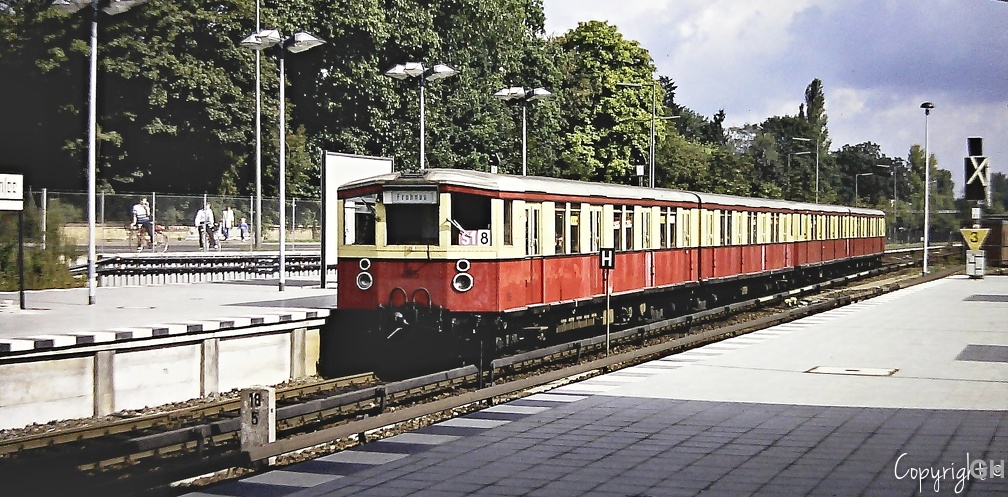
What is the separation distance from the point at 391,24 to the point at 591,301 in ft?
115

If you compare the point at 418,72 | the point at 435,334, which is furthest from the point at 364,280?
the point at 418,72

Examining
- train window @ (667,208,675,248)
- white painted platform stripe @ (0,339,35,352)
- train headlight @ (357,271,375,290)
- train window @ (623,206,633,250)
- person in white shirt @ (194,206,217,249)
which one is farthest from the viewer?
person in white shirt @ (194,206,217,249)

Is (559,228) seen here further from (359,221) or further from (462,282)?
(359,221)

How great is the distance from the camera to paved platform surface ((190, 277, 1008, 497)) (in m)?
10.4

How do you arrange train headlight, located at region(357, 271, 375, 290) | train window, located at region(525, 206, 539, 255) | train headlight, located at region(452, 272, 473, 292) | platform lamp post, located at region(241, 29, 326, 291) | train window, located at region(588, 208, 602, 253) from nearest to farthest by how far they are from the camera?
train headlight, located at region(452, 272, 473, 292)
train headlight, located at region(357, 271, 375, 290)
train window, located at region(525, 206, 539, 255)
train window, located at region(588, 208, 602, 253)
platform lamp post, located at region(241, 29, 326, 291)

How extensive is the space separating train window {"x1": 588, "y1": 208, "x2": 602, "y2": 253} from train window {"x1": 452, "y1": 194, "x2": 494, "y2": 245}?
4.12m

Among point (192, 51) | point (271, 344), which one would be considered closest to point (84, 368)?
point (271, 344)

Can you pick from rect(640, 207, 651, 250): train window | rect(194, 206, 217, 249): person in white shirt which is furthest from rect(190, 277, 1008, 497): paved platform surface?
rect(194, 206, 217, 249): person in white shirt

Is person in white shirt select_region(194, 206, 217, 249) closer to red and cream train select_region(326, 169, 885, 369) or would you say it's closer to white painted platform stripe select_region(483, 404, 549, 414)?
red and cream train select_region(326, 169, 885, 369)

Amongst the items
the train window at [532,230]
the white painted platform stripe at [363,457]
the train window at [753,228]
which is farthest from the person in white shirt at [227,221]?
the white painted platform stripe at [363,457]

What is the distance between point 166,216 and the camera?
42.8m

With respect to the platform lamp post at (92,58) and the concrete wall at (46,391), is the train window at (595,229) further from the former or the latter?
the concrete wall at (46,391)

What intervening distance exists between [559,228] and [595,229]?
1895mm

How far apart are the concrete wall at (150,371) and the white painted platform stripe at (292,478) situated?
22.6 feet
